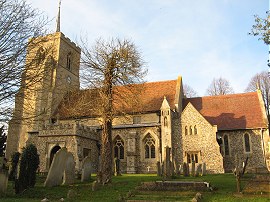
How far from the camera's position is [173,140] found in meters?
23.4

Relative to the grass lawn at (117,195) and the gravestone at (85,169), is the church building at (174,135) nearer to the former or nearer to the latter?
the gravestone at (85,169)

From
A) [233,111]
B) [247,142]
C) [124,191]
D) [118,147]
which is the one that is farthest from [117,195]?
[233,111]

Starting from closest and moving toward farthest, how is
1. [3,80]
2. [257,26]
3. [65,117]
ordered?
[3,80]
[257,26]
[65,117]

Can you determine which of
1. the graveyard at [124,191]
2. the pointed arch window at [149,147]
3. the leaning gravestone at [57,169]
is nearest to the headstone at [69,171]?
the graveyard at [124,191]

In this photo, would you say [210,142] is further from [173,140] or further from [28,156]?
[28,156]

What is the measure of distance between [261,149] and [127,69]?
1389 centimetres

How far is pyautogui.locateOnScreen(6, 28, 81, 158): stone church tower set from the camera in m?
9.72

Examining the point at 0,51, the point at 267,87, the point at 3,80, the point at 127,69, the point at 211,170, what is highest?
the point at 267,87

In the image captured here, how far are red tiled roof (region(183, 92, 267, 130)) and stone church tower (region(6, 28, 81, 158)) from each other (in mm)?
12554

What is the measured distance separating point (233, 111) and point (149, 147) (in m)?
8.55

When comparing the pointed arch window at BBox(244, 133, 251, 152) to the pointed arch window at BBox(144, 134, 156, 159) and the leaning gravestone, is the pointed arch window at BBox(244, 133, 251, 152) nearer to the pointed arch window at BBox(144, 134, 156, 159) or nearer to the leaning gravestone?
the pointed arch window at BBox(144, 134, 156, 159)

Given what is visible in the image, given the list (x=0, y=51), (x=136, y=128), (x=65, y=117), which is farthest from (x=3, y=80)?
(x=65, y=117)

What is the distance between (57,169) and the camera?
1264 centimetres

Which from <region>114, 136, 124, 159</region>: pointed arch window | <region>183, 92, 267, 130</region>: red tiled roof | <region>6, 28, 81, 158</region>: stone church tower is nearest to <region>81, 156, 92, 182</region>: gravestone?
<region>6, 28, 81, 158</region>: stone church tower
